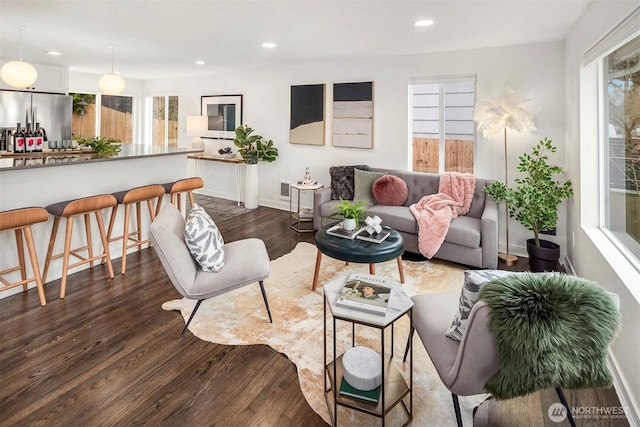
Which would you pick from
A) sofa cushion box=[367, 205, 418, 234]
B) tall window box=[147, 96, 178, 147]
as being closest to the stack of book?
sofa cushion box=[367, 205, 418, 234]

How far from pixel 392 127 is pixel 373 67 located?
0.88 meters

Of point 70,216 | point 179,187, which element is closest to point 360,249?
point 179,187

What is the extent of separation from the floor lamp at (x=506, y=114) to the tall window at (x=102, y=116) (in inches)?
278

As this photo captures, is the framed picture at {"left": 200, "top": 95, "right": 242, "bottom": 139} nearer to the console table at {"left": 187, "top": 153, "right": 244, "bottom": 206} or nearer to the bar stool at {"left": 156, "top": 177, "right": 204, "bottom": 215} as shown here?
the console table at {"left": 187, "top": 153, "right": 244, "bottom": 206}

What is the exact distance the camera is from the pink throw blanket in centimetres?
384

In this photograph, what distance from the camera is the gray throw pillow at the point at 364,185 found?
4773 millimetres

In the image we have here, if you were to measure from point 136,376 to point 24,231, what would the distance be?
162 cm

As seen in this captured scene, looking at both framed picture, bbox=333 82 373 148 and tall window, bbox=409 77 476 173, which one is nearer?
tall window, bbox=409 77 476 173

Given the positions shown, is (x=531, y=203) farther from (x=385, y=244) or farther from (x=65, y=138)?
(x=65, y=138)

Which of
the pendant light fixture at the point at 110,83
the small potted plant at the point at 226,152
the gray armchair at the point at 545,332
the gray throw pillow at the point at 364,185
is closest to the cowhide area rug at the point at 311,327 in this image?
the gray armchair at the point at 545,332

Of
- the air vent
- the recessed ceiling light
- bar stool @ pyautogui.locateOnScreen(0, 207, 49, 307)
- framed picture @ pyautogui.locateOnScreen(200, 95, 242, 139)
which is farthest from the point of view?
framed picture @ pyautogui.locateOnScreen(200, 95, 242, 139)

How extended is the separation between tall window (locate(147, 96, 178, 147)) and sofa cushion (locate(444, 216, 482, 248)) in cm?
625

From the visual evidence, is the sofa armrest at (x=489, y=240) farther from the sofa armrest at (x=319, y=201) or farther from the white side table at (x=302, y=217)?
the white side table at (x=302, y=217)

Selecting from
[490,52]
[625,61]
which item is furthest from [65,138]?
[625,61]
